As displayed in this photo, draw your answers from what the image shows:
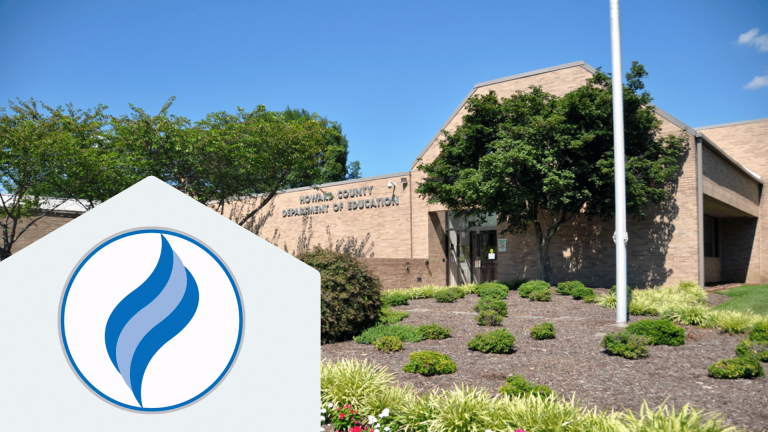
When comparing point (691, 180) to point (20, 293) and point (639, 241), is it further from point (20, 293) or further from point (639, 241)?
point (20, 293)

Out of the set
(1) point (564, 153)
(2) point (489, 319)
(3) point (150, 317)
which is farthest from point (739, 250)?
(3) point (150, 317)

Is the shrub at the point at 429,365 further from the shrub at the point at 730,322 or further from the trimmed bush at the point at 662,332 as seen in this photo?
the shrub at the point at 730,322

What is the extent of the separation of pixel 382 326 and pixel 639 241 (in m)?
11.7

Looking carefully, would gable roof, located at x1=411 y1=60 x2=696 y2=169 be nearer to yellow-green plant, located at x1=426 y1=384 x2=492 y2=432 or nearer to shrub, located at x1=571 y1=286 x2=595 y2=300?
shrub, located at x1=571 y1=286 x2=595 y2=300

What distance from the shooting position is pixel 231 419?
226 cm

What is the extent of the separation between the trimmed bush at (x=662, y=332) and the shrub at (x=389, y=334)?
3636mm

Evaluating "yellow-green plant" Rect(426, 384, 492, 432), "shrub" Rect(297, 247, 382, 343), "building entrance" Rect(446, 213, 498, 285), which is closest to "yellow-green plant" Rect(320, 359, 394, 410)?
"yellow-green plant" Rect(426, 384, 492, 432)

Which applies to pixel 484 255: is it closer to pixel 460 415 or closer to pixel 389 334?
pixel 389 334

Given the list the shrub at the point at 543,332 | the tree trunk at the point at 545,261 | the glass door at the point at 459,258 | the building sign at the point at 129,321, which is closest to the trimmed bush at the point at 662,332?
the shrub at the point at 543,332

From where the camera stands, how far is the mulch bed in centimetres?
521

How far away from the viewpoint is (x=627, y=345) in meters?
7.30

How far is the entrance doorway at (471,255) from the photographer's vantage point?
2225cm

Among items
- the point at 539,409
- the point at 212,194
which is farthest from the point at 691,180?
the point at 212,194

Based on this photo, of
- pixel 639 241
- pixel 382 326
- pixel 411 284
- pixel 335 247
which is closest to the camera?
pixel 382 326
